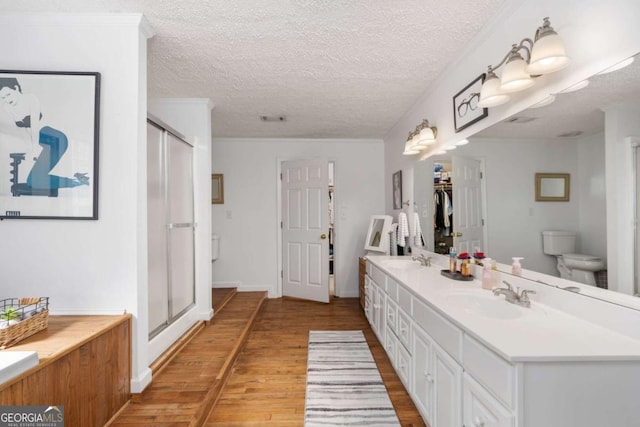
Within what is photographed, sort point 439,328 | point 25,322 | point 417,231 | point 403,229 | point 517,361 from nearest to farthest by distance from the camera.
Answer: point 517,361
point 25,322
point 439,328
point 417,231
point 403,229

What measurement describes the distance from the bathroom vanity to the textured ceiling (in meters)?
1.60

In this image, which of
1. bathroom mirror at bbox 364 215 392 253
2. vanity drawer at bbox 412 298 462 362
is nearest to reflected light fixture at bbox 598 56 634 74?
vanity drawer at bbox 412 298 462 362

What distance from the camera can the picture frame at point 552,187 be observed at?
4.69 ft

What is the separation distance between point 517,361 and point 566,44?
1337 mm

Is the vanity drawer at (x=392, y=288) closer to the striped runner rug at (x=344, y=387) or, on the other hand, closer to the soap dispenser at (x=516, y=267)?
the striped runner rug at (x=344, y=387)

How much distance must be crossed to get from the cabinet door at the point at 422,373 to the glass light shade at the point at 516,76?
1.36 metres

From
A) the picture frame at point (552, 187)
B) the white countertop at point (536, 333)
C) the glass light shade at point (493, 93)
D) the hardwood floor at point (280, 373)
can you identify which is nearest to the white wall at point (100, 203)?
the hardwood floor at point (280, 373)

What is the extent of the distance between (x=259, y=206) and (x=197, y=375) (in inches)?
106

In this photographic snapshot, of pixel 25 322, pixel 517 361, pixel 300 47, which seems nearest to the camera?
pixel 517 361

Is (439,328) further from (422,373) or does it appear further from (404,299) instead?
(404,299)

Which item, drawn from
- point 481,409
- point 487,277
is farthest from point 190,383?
point 487,277

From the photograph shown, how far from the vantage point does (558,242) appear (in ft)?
4.81

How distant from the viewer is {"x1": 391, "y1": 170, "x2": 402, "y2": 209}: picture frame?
3543 millimetres

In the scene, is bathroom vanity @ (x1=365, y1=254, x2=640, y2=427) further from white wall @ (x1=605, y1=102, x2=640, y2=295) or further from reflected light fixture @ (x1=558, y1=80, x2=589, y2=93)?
reflected light fixture @ (x1=558, y1=80, x2=589, y2=93)
